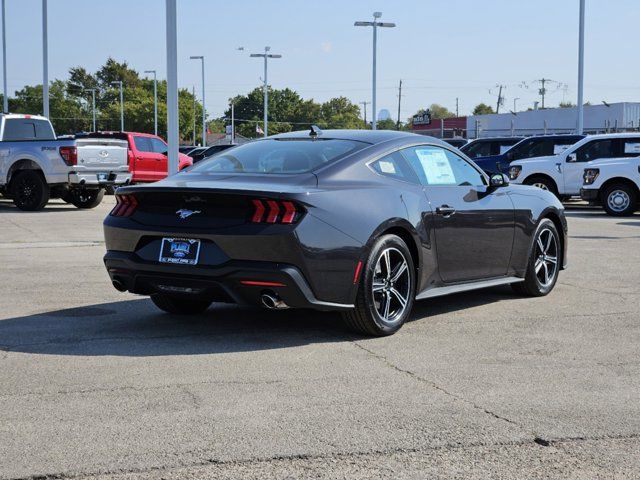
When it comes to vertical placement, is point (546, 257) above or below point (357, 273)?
below

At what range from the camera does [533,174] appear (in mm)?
23344

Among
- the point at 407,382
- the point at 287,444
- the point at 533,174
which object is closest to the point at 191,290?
the point at 407,382

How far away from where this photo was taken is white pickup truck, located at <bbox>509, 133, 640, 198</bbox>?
21.7m

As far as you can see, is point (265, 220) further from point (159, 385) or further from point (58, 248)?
point (58, 248)

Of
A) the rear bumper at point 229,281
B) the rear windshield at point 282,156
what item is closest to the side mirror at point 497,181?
the rear windshield at point 282,156

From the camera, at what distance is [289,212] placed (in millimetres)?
6285

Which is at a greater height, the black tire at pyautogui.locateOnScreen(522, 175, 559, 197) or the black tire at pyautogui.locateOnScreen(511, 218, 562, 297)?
the black tire at pyautogui.locateOnScreen(522, 175, 559, 197)

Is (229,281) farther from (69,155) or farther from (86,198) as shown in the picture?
(86,198)

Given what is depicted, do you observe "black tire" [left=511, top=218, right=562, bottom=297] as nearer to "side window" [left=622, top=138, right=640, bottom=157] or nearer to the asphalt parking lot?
the asphalt parking lot

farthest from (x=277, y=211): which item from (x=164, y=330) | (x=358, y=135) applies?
(x=358, y=135)

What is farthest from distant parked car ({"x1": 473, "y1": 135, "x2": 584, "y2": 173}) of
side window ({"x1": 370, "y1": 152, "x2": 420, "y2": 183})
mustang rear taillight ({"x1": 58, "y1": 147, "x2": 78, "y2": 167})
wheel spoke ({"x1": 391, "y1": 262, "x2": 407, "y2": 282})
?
wheel spoke ({"x1": 391, "y1": 262, "x2": 407, "y2": 282})

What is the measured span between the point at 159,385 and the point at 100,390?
0.33 m

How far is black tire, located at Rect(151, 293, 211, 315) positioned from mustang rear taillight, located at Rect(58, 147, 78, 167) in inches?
507

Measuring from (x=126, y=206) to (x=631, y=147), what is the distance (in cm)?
1692
